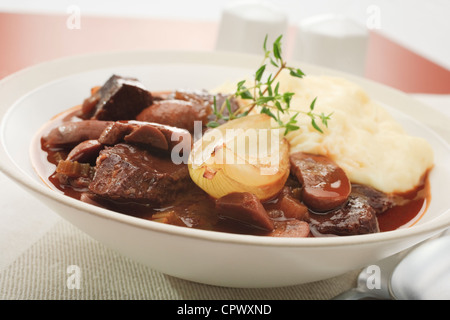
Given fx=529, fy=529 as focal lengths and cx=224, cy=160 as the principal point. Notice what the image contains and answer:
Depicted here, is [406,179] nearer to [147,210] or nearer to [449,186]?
[449,186]

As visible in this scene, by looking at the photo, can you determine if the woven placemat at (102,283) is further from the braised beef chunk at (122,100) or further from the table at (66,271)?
the braised beef chunk at (122,100)

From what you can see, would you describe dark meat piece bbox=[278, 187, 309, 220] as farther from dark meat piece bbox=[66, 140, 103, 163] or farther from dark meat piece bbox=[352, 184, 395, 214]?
dark meat piece bbox=[66, 140, 103, 163]

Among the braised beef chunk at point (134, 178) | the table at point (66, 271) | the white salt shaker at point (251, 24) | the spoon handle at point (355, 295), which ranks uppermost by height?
the white salt shaker at point (251, 24)

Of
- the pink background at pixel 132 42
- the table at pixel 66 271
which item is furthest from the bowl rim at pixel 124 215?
the pink background at pixel 132 42

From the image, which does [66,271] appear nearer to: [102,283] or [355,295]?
[102,283]

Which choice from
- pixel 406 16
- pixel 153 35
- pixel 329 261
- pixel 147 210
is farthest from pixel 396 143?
pixel 406 16

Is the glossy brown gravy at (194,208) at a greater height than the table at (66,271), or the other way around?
the glossy brown gravy at (194,208)

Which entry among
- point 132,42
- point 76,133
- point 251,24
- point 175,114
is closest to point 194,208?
point 175,114
